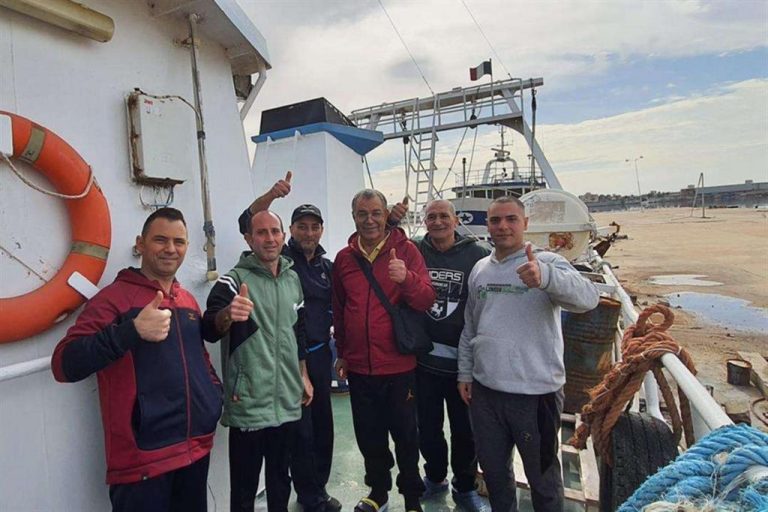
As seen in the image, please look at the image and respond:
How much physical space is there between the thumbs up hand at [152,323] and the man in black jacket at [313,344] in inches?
35.4

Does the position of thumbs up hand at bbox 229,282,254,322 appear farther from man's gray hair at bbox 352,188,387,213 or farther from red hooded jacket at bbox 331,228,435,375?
man's gray hair at bbox 352,188,387,213

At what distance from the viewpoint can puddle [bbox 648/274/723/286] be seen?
13.5 meters

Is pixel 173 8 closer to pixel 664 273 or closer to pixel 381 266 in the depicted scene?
pixel 381 266

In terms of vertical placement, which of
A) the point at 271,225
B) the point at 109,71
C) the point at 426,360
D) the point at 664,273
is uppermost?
the point at 109,71

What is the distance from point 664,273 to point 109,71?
61.7 ft

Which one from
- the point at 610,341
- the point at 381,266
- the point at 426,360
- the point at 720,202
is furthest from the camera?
the point at 720,202

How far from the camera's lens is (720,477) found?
28.5 inches

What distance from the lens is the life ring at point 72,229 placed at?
54.7 inches

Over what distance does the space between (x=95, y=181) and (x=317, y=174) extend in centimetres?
340

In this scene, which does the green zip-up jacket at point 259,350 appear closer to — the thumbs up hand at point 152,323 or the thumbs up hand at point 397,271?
the thumbs up hand at point 152,323

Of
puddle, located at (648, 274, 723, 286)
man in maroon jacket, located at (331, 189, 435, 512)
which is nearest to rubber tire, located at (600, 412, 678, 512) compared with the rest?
man in maroon jacket, located at (331, 189, 435, 512)

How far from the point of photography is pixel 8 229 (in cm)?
145

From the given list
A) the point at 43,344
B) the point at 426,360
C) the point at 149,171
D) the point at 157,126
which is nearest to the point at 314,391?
the point at 426,360

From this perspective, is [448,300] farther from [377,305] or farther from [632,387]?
[632,387]
